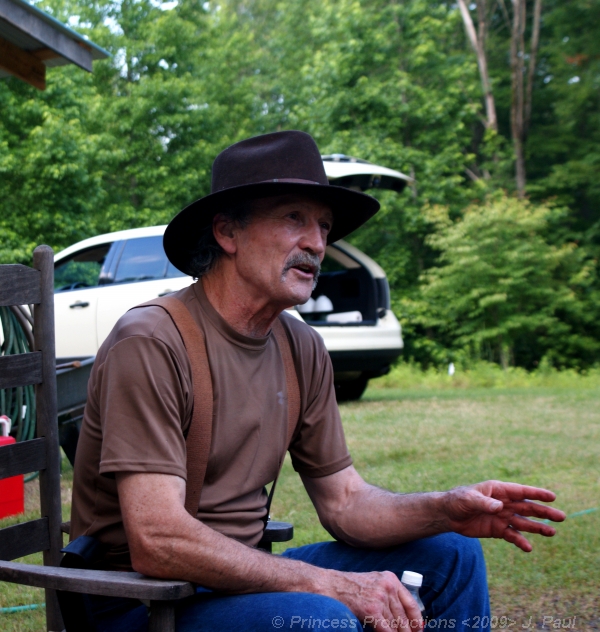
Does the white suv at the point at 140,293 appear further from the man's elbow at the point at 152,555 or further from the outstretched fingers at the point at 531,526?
the man's elbow at the point at 152,555

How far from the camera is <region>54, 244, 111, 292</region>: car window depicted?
8.38m

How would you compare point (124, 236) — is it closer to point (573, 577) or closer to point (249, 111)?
point (573, 577)

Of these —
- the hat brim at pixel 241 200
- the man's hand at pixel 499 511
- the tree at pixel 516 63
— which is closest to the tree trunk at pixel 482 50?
the tree at pixel 516 63

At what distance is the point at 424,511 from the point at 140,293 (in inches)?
238

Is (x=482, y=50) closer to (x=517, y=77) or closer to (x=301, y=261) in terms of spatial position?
(x=517, y=77)

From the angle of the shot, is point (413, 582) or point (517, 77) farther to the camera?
point (517, 77)

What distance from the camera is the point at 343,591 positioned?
194 cm

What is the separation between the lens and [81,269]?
8531 millimetres

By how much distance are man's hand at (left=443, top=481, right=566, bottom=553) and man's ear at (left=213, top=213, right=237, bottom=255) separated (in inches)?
35.8

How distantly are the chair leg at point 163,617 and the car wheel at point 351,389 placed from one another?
7.62 metres

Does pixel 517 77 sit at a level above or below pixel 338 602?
above

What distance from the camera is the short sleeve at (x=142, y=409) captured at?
181cm

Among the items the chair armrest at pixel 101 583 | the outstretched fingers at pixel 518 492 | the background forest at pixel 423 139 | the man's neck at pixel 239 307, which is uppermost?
the background forest at pixel 423 139

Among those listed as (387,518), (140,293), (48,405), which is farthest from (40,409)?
(140,293)
